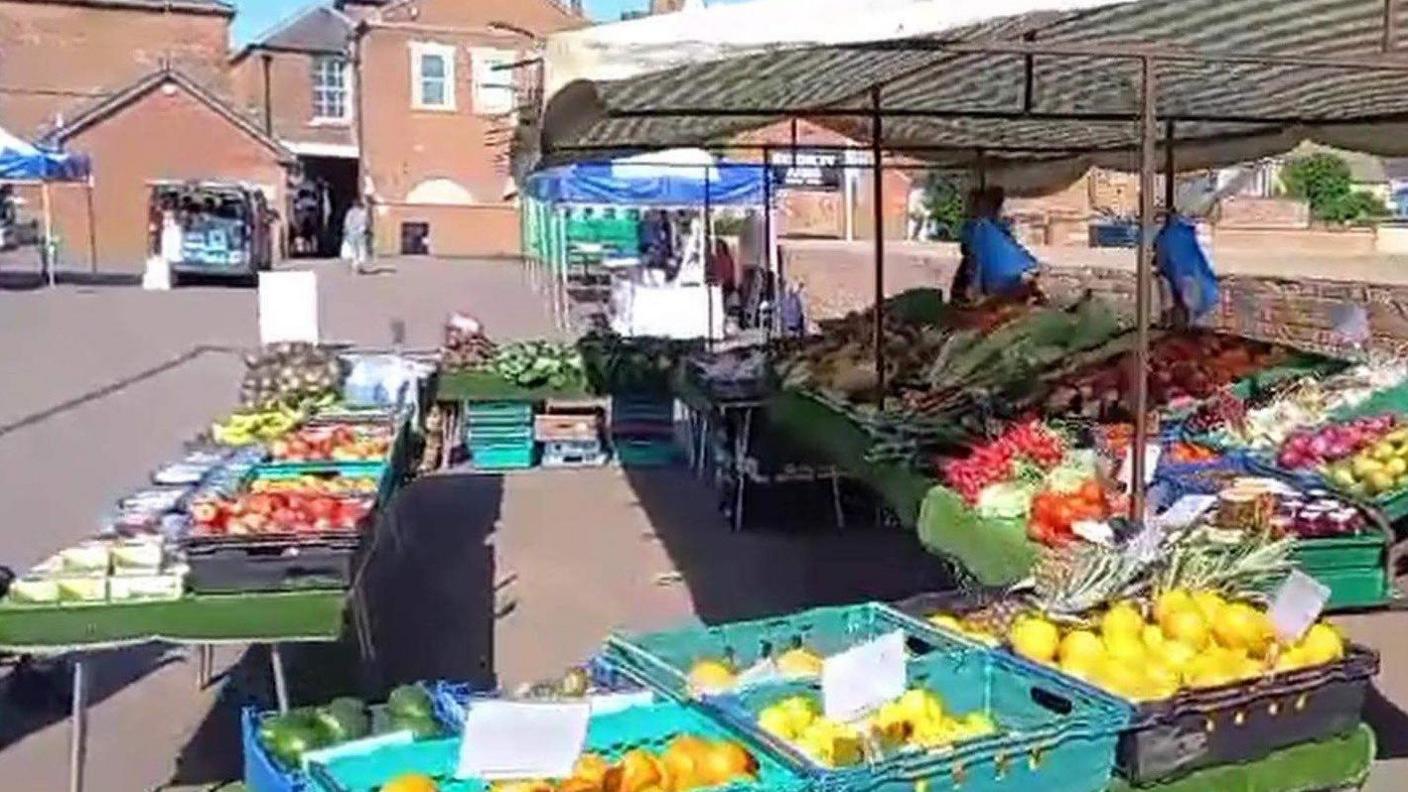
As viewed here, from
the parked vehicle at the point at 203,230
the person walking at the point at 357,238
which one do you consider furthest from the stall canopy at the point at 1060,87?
the person walking at the point at 357,238

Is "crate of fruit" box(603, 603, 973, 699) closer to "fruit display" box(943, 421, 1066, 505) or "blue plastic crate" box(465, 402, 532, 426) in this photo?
"fruit display" box(943, 421, 1066, 505)

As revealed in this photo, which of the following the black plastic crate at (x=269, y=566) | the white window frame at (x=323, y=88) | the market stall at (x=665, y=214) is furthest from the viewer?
the white window frame at (x=323, y=88)

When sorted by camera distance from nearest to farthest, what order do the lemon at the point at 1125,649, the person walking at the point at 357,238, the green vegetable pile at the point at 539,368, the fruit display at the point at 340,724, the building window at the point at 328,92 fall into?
the fruit display at the point at 340,724 < the lemon at the point at 1125,649 < the green vegetable pile at the point at 539,368 < the person walking at the point at 357,238 < the building window at the point at 328,92

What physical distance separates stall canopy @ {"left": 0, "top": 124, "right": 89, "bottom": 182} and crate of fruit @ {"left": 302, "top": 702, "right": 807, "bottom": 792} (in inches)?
834

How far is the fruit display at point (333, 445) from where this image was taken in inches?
270

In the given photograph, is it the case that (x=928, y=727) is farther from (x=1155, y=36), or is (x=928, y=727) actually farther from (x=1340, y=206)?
(x=1340, y=206)

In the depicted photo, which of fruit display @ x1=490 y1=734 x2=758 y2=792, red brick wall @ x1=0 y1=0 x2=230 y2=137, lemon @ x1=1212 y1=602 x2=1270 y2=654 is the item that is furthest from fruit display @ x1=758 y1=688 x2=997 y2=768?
red brick wall @ x1=0 y1=0 x2=230 y2=137

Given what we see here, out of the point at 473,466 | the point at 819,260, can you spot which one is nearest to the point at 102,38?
the point at 819,260

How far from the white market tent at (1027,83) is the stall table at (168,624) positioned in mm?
1572

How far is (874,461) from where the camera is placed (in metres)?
6.79

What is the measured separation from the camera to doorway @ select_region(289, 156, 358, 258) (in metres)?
46.6

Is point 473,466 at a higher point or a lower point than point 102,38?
lower

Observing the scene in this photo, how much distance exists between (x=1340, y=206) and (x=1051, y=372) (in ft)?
110

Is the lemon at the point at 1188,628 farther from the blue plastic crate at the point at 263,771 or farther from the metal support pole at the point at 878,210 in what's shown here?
the metal support pole at the point at 878,210
